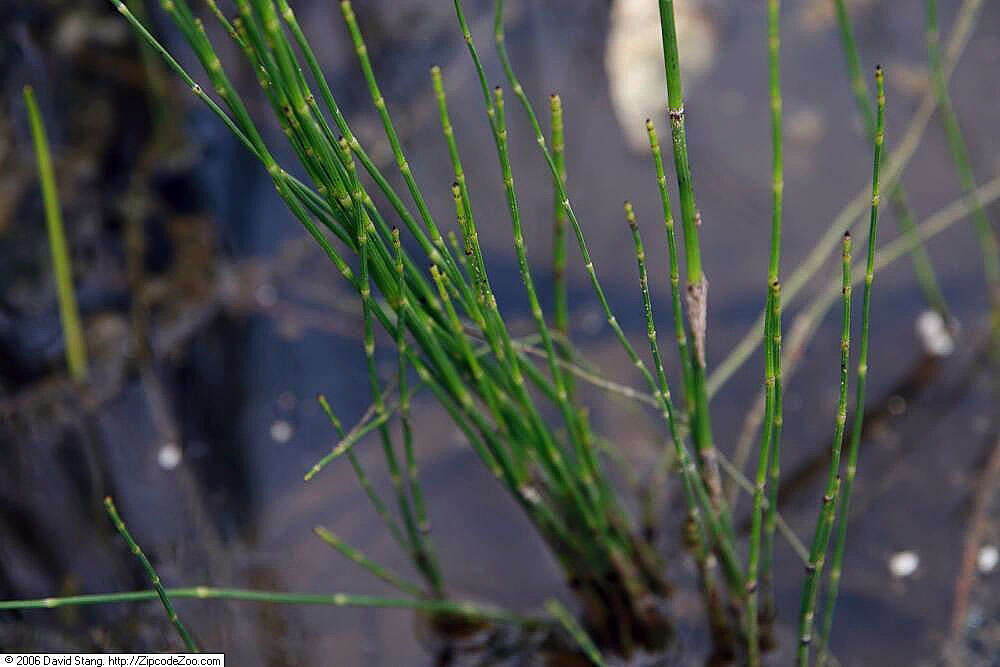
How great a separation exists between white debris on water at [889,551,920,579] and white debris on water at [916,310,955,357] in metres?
0.34

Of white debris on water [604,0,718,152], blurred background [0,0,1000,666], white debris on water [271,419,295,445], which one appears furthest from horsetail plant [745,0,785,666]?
white debris on water [604,0,718,152]

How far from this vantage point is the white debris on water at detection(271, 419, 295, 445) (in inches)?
58.4

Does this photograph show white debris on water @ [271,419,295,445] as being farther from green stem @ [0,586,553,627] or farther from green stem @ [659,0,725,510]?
green stem @ [659,0,725,510]

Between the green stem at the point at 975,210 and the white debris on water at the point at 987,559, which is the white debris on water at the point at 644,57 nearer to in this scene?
the green stem at the point at 975,210

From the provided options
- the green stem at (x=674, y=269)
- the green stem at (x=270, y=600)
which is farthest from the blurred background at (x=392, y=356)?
the green stem at (x=674, y=269)

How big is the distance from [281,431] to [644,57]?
0.96 m

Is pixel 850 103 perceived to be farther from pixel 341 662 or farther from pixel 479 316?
pixel 341 662

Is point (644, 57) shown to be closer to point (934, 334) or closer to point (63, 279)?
point (934, 334)

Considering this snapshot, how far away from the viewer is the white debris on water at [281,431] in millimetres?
1482

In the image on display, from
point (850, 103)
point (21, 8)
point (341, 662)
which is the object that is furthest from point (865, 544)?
point (21, 8)

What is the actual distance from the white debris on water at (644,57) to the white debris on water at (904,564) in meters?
0.82

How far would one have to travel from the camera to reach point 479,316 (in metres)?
0.87

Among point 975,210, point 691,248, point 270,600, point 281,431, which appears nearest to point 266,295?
point 281,431

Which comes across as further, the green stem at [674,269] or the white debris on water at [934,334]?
the white debris on water at [934,334]
